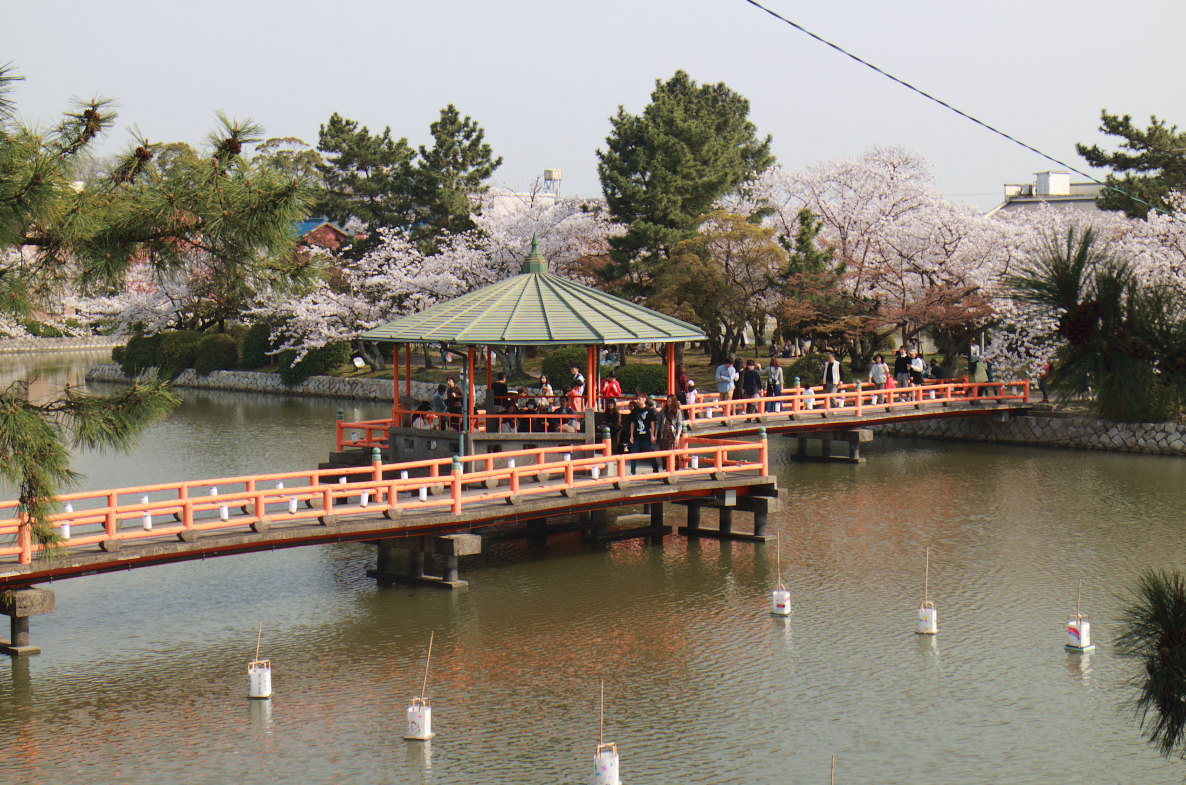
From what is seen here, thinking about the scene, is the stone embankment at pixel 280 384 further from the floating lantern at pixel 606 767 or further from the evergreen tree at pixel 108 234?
the evergreen tree at pixel 108 234

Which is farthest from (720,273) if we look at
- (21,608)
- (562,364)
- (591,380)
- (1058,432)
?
(21,608)

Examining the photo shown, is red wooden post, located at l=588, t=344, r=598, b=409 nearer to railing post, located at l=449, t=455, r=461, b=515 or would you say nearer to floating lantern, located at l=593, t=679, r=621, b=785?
railing post, located at l=449, t=455, r=461, b=515

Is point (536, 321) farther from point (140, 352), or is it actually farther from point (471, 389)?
point (140, 352)

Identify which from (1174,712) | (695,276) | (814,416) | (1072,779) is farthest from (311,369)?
(1174,712)

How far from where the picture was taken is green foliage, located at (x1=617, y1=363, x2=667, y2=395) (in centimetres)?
3969

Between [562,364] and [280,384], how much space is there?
1769 centimetres

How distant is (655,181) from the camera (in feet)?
153

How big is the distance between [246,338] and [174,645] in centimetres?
4462

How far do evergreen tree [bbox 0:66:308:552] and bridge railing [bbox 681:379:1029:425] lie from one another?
1997cm

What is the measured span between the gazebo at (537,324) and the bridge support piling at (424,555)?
3881 millimetres

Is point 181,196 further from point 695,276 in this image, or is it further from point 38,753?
point 695,276

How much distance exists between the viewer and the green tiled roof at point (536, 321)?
72.3ft

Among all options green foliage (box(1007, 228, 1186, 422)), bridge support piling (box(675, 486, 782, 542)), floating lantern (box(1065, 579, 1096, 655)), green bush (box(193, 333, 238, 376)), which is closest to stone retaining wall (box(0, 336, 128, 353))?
green bush (box(193, 333, 238, 376))

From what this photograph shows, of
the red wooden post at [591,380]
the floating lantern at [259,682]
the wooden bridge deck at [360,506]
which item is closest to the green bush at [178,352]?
the wooden bridge deck at [360,506]
